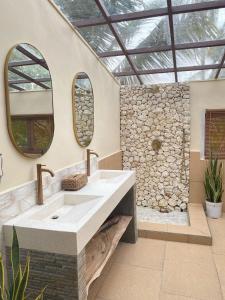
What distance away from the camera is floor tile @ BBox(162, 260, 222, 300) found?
2.12 meters

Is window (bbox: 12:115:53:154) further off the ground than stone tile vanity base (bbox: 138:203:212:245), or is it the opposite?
window (bbox: 12:115:53:154)

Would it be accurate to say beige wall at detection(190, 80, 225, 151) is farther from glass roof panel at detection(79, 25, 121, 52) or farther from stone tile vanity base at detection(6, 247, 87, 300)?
stone tile vanity base at detection(6, 247, 87, 300)

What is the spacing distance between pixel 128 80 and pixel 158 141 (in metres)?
1.30

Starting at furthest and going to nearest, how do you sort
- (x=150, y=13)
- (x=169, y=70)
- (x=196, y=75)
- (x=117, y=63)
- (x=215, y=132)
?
(x=215, y=132) → (x=196, y=75) → (x=169, y=70) → (x=117, y=63) → (x=150, y=13)

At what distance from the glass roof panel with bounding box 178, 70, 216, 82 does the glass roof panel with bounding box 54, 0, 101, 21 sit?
6.89ft

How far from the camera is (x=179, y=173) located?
4359 mm

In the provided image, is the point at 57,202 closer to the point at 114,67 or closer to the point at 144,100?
the point at 114,67

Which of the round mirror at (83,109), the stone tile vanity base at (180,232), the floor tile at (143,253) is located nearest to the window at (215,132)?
the stone tile vanity base at (180,232)

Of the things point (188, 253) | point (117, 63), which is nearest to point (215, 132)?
point (117, 63)

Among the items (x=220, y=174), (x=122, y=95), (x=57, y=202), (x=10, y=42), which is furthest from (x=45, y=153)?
(x=220, y=174)

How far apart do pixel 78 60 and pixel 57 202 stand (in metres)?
1.56

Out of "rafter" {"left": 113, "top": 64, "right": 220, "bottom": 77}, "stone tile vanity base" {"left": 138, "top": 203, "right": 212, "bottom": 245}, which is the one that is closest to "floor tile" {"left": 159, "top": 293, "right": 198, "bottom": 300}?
"stone tile vanity base" {"left": 138, "top": 203, "right": 212, "bottom": 245}

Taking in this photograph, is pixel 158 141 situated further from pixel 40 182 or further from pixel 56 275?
pixel 56 275

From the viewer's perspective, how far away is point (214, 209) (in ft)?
12.8
